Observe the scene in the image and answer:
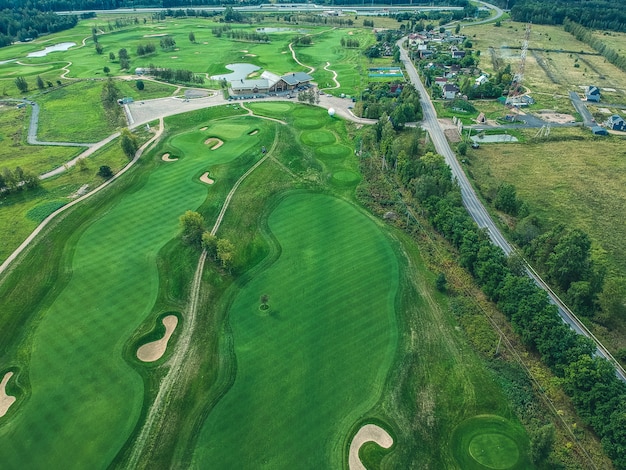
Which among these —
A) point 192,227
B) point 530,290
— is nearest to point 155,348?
point 192,227

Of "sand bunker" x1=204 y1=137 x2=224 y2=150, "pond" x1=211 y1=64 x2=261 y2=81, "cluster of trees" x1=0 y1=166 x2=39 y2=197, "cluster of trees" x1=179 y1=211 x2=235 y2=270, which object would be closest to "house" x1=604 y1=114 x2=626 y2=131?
"sand bunker" x1=204 y1=137 x2=224 y2=150

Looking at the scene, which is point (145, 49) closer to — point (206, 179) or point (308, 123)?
point (308, 123)

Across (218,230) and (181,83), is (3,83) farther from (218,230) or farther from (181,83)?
(218,230)

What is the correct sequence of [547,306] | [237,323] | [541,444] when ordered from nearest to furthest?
[541,444] → [547,306] → [237,323]

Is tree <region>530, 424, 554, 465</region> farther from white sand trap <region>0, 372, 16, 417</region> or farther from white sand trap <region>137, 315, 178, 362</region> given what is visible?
white sand trap <region>0, 372, 16, 417</region>

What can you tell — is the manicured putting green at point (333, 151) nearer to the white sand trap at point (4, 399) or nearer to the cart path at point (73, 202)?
the cart path at point (73, 202)

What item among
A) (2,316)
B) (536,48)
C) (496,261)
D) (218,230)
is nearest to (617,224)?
(496,261)
